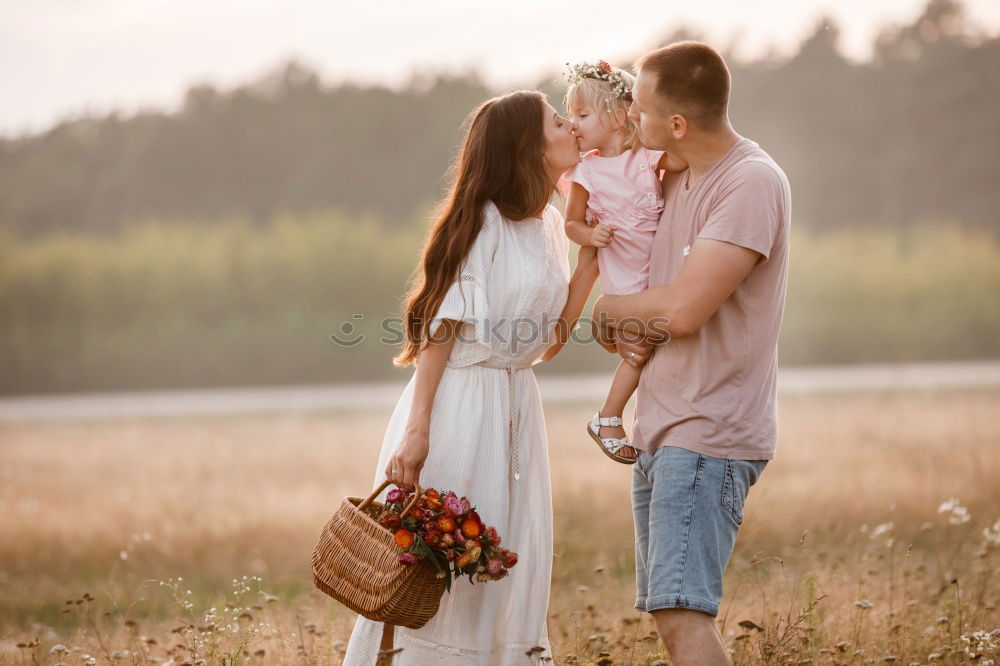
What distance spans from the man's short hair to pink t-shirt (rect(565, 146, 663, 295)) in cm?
44

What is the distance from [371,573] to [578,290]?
4.23 feet

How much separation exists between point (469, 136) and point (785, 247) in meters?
1.21

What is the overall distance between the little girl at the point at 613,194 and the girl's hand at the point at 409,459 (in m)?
0.61

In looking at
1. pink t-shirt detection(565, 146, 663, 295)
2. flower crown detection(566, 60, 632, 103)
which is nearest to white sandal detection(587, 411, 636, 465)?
pink t-shirt detection(565, 146, 663, 295)

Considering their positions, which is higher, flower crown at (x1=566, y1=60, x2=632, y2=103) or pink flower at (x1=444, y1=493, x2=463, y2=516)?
flower crown at (x1=566, y1=60, x2=632, y2=103)

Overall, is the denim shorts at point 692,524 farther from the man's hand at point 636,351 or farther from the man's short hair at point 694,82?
the man's short hair at point 694,82

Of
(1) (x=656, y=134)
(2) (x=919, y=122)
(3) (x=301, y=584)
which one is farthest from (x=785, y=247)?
(2) (x=919, y=122)

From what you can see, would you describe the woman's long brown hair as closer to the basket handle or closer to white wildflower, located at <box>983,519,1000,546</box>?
the basket handle

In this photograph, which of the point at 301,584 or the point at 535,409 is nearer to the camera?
the point at 535,409

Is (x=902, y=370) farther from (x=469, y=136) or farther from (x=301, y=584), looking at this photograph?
(x=469, y=136)

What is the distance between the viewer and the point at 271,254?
2280 cm

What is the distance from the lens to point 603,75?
4.12 meters

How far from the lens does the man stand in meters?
3.29

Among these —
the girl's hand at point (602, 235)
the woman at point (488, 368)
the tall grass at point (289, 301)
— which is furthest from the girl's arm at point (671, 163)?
the tall grass at point (289, 301)
